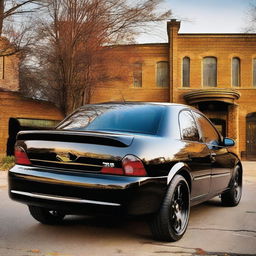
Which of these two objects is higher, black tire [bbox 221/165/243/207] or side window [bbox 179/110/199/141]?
side window [bbox 179/110/199/141]

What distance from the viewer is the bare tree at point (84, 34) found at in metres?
17.8

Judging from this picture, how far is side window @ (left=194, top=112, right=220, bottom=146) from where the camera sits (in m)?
6.34

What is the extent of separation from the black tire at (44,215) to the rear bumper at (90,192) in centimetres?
88

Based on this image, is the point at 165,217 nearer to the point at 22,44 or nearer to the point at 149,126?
the point at 149,126

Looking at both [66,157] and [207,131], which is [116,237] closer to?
[66,157]

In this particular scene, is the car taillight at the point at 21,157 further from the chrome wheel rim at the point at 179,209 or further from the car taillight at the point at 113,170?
the chrome wheel rim at the point at 179,209

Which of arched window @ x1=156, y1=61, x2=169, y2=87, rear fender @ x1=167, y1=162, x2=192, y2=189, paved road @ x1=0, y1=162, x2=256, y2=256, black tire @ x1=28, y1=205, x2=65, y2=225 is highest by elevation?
arched window @ x1=156, y1=61, x2=169, y2=87

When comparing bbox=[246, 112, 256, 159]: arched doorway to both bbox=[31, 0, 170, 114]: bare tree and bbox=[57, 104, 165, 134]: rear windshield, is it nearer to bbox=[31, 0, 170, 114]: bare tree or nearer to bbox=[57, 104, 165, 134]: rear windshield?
bbox=[31, 0, 170, 114]: bare tree

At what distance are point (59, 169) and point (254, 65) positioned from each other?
25.1 metres

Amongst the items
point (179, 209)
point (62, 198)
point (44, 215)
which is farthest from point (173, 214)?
point (44, 215)

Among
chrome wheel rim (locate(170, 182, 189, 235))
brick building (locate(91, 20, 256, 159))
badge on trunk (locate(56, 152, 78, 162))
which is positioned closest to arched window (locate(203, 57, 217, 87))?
brick building (locate(91, 20, 256, 159))

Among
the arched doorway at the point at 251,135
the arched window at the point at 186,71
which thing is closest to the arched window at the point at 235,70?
the arched doorway at the point at 251,135

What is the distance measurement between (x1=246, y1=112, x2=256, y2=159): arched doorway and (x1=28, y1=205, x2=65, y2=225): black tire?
23.2m

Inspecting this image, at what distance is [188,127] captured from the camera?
230 inches
